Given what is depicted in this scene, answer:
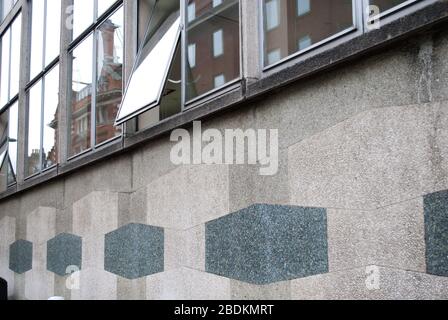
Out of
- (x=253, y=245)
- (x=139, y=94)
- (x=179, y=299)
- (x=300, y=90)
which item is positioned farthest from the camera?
(x=139, y=94)

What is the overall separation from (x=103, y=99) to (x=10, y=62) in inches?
239

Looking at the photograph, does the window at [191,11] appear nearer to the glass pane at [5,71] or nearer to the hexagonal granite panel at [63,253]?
the hexagonal granite panel at [63,253]

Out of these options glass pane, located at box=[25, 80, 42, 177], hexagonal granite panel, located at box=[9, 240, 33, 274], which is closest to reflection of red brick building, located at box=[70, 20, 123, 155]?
glass pane, located at box=[25, 80, 42, 177]

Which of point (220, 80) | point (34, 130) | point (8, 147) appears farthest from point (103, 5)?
point (8, 147)

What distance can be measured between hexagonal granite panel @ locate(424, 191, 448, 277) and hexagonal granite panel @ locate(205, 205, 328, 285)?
A: 912 millimetres

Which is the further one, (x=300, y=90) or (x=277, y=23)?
(x=277, y=23)

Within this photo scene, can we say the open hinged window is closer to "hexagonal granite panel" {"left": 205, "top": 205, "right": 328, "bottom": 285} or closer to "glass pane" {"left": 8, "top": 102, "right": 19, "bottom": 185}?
"hexagonal granite panel" {"left": 205, "top": 205, "right": 328, "bottom": 285}

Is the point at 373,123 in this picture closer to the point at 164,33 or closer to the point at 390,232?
the point at 390,232

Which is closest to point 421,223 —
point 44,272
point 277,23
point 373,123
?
point 373,123

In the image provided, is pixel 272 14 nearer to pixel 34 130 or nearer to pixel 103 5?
pixel 103 5

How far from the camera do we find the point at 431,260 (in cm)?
363

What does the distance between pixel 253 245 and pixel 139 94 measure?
2.72 meters

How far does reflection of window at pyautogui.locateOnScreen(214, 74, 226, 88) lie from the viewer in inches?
Result: 235

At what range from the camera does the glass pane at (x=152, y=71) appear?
664 cm
